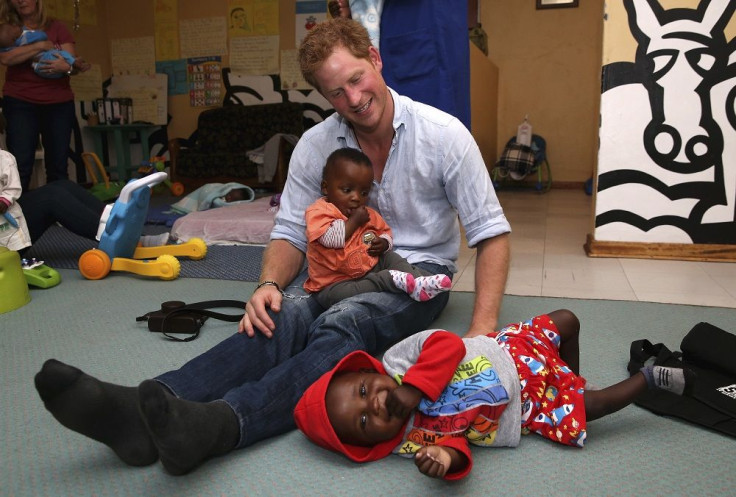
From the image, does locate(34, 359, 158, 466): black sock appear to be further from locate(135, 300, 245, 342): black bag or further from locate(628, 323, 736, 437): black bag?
locate(628, 323, 736, 437): black bag

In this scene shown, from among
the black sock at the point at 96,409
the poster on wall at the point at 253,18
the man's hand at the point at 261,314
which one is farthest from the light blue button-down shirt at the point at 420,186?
the poster on wall at the point at 253,18

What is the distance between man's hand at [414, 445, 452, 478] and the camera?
811 mm

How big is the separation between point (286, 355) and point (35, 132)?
2.57 m

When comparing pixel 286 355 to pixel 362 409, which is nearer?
pixel 362 409

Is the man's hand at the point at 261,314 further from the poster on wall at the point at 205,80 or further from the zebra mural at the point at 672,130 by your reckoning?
the poster on wall at the point at 205,80

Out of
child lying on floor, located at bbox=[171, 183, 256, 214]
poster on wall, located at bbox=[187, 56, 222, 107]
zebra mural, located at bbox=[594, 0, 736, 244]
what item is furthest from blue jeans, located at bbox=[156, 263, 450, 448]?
poster on wall, located at bbox=[187, 56, 222, 107]

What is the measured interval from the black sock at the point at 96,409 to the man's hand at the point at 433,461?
46 centimetres

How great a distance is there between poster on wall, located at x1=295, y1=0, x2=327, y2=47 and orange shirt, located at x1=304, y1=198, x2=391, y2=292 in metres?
4.44

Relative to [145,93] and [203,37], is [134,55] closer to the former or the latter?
[145,93]

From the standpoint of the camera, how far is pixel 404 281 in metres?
1.35

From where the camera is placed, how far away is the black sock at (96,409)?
0.84 m

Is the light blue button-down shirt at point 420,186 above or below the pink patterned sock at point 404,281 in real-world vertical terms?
above

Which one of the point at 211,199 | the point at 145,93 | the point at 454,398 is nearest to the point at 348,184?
the point at 454,398

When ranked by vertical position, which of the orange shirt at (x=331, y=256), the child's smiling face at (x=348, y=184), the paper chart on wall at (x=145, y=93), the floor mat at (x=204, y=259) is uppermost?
the paper chart on wall at (x=145, y=93)
